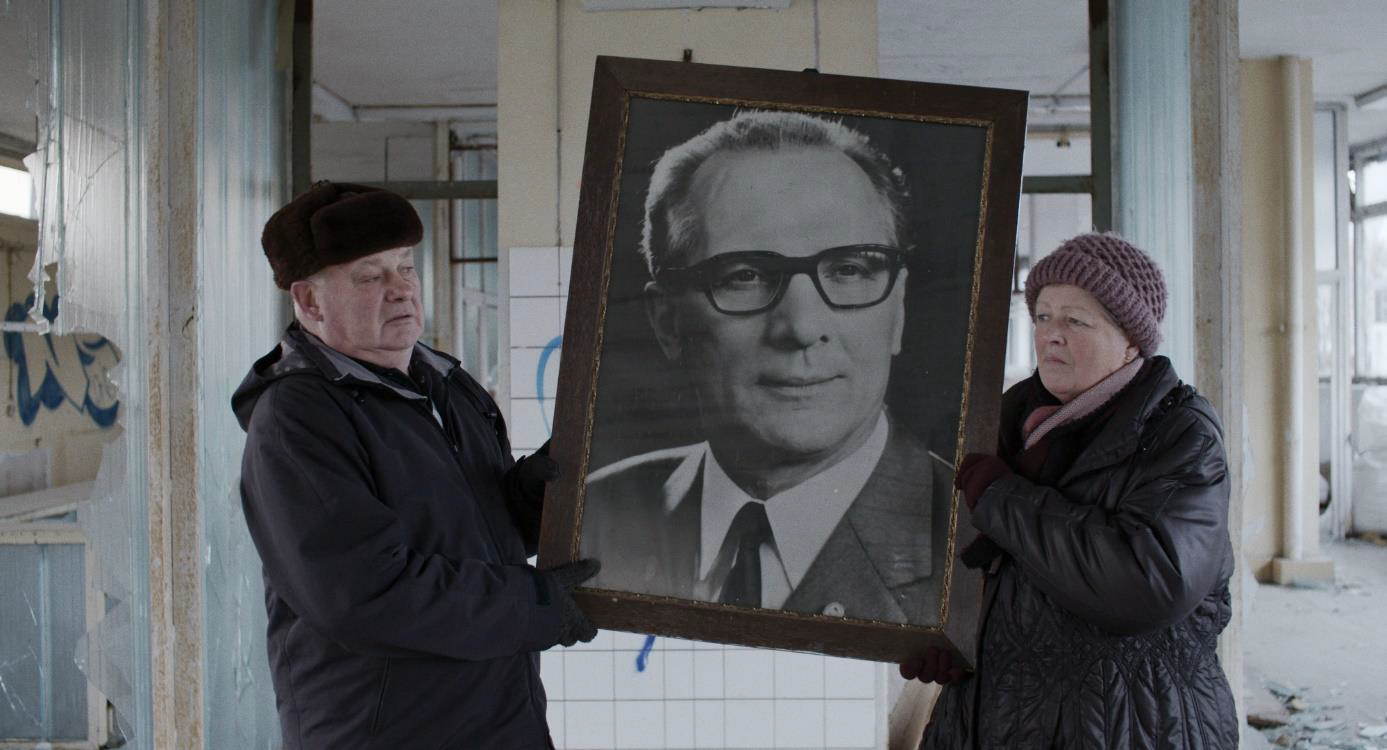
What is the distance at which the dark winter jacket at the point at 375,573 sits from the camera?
1.14 meters

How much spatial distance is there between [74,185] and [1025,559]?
7.62 feet

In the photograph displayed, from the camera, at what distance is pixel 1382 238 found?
733 cm

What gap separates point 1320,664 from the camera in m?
4.30

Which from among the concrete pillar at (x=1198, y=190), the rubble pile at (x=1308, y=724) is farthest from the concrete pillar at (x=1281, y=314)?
the concrete pillar at (x=1198, y=190)

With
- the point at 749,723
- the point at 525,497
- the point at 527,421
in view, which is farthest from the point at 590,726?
the point at 525,497

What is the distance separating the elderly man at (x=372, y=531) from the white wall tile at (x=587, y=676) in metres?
1.56

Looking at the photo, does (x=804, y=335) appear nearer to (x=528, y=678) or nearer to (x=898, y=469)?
(x=898, y=469)

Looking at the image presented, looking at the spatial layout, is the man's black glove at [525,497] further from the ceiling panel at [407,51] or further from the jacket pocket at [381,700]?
the ceiling panel at [407,51]

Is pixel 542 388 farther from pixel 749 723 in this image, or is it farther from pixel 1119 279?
pixel 1119 279

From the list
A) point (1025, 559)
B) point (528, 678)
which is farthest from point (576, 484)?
point (1025, 559)

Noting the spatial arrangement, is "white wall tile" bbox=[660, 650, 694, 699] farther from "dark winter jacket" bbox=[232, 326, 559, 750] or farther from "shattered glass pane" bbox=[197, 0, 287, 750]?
"dark winter jacket" bbox=[232, 326, 559, 750]

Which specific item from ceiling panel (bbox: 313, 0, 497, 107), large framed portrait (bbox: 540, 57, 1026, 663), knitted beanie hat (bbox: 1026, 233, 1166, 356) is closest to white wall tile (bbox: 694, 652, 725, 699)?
large framed portrait (bbox: 540, 57, 1026, 663)

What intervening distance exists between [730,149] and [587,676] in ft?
6.75

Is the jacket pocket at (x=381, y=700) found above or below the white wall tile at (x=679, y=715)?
above
